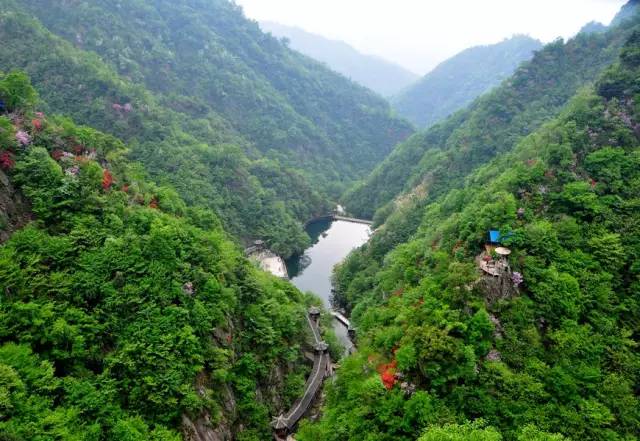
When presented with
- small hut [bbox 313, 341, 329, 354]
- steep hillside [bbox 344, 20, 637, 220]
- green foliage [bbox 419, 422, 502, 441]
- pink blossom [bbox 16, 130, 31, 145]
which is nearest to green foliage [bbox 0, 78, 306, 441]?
pink blossom [bbox 16, 130, 31, 145]

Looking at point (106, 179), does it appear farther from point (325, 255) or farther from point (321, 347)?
point (325, 255)

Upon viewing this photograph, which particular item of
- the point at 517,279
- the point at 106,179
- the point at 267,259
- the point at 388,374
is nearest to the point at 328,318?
the point at 388,374

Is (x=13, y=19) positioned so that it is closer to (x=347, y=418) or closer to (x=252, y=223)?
(x=252, y=223)

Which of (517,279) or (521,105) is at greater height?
(521,105)

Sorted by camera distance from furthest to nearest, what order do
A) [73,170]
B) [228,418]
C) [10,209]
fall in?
[73,170]
[228,418]
[10,209]

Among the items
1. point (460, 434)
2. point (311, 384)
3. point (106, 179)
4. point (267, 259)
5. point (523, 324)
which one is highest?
point (523, 324)

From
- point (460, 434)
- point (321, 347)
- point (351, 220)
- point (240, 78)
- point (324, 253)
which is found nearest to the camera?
point (460, 434)

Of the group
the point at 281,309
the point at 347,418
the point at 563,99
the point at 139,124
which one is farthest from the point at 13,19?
the point at 563,99
